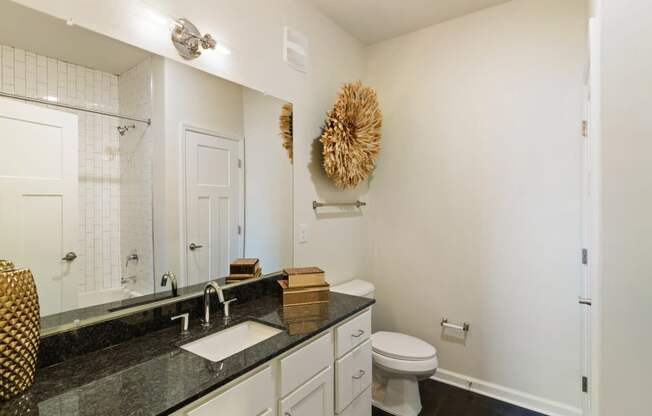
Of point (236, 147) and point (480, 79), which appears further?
point (480, 79)

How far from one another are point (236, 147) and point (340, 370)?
4.14ft

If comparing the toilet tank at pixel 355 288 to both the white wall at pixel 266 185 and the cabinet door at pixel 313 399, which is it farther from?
the cabinet door at pixel 313 399

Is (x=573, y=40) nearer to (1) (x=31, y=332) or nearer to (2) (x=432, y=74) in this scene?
(2) (x=432, y=74)

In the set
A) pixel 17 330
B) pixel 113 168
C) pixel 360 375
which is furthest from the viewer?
pixel 360 375

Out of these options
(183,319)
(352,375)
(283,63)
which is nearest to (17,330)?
(183,319)

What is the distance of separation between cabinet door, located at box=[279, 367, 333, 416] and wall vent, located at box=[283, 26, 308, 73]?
1.79 metres

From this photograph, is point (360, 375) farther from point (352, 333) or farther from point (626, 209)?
point (626, 209)

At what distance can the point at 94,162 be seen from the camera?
1198 millimetres

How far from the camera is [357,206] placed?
105 inches

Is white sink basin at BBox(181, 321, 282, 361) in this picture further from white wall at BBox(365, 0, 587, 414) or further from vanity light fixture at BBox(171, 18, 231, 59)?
white wall at BBox(365, 0, 587, 414)

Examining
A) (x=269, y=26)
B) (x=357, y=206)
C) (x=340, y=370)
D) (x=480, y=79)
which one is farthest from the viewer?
(x=357, y=206)

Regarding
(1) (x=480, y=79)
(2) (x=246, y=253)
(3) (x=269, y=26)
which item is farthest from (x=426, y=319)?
(3) (x=269, y=26)

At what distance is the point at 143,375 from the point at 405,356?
4.99 feet

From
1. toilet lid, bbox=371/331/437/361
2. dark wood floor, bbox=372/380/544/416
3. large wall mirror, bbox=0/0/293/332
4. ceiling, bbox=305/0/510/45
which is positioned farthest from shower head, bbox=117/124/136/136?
dark wood floor, bbox=372/380/544/416
